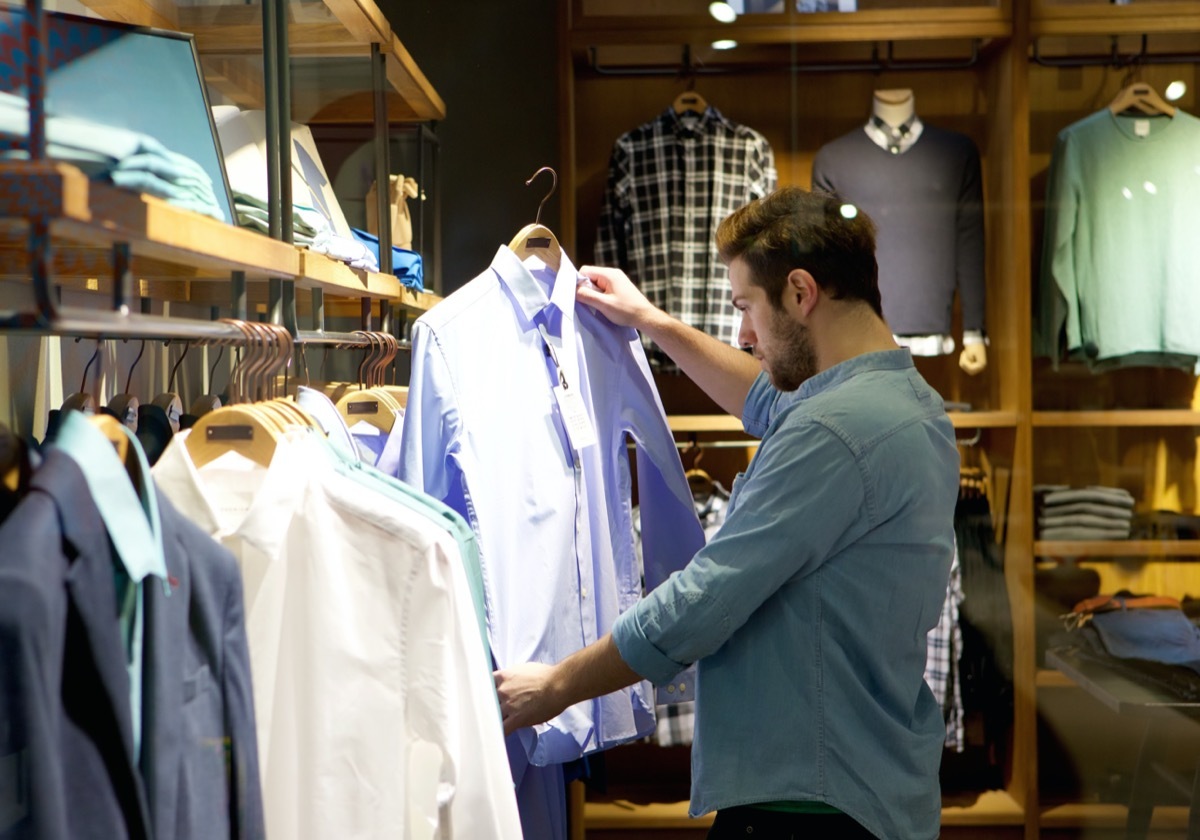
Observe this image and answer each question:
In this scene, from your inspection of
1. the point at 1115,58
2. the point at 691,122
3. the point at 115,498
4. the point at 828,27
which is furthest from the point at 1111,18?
the point at 115,498

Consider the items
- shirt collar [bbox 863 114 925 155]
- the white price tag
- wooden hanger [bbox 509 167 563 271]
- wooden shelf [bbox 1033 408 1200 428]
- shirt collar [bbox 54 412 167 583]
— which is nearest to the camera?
shirt collar [bbox 54 412 167 583]

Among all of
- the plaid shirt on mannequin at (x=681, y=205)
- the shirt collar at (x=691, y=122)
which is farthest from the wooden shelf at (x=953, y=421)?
the shirt collar at (x=691, y=122)

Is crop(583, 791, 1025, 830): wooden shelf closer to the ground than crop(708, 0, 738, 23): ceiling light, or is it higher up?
closer to the ground

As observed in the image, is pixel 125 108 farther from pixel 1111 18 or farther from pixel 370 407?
pixel 1111 18

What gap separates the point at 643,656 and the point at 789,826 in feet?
1.07

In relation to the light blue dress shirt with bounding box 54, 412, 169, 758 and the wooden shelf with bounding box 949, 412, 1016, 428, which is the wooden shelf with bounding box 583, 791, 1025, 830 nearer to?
the wooden shelf with bounding box 949, 412, 1016, 428

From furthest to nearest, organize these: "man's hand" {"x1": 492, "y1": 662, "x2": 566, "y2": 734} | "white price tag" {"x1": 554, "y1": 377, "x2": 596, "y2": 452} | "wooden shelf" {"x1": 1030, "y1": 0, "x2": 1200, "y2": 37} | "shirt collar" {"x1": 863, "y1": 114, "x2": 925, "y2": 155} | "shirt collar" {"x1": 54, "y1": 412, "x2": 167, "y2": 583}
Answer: "shirt collar" {"x1": 863, "y1": 114, "x2": 925, "y2": 155}, "wooden shelf" {"x1": 1030, "y1": 0, "x2": 1200, "y2": 37}, "white price tag" {"x1": 554, "y1": 377, "x2": 596, "y2": 452}, "man's hand" {"x1": 492, "y1": 662, "x2": 566, "y2": 734}, "shirt collar" {"x1": 54, "y1": 412, "x2": 167, "y2": 583}

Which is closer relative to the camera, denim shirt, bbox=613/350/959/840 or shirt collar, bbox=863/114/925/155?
denim shirt, bbox=613/350/959/840

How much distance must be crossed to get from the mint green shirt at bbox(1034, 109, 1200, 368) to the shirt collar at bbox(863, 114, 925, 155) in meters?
0.38

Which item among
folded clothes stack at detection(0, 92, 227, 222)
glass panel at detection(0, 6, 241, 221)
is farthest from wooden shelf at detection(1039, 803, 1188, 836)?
folded clothes stack at detection(0, 92, 227, 222)

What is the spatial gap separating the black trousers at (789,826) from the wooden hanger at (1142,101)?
91.3 inches

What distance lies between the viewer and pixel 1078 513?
3131 mm

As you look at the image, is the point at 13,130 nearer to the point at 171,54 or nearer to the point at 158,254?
the point at 158,254

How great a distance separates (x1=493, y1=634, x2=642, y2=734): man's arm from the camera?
1606 mm
